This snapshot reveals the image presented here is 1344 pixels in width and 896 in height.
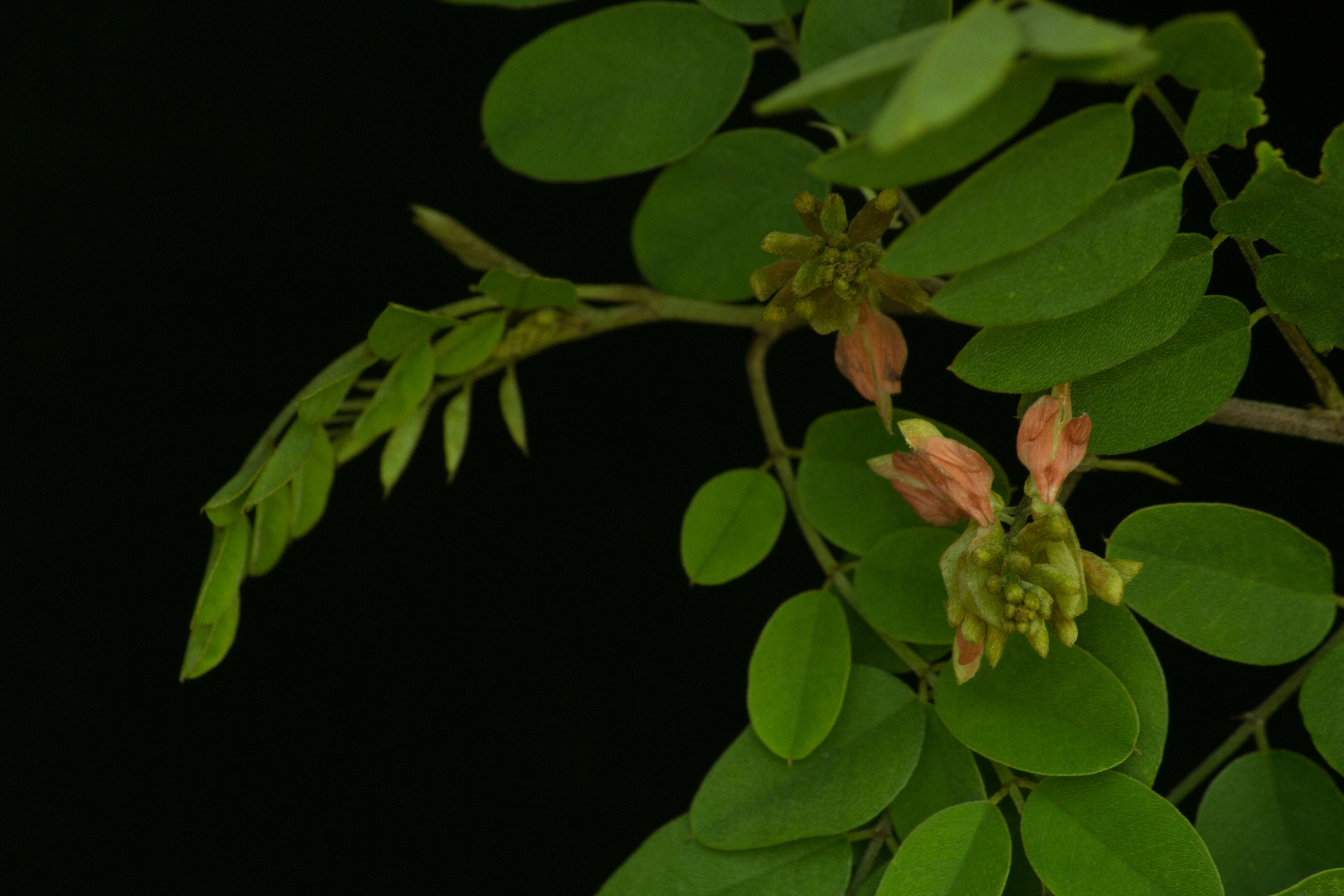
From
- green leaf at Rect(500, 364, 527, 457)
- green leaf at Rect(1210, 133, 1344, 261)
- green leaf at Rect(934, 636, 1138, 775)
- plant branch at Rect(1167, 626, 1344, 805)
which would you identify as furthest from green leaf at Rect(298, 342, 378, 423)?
plant branch at Rect(1167, 626, 1344, 805)

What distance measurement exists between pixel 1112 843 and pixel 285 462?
63 centimetres

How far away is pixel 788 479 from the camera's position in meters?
0.92

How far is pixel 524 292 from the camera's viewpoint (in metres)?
0.83

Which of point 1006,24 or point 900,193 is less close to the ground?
point 1006,24

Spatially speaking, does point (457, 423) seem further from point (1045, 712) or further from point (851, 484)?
point (1045, 712)

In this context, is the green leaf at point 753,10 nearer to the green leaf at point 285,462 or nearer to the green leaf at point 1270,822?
the green leaf at point 285,462

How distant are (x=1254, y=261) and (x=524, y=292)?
52 cm

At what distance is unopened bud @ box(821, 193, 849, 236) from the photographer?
0.69 meters

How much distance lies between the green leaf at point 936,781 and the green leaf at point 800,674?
0.24ft

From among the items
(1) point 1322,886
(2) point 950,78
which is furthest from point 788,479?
(2) point 950,78

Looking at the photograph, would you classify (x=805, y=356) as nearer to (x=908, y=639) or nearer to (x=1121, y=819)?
(x=908, y=639)

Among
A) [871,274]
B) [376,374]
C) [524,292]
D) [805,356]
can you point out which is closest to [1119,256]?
[871,274]

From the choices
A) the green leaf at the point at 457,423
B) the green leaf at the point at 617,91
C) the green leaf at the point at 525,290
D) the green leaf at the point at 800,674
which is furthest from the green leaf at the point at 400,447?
the green leaf at the point at 800,674

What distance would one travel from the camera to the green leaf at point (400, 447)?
2.84 feet
